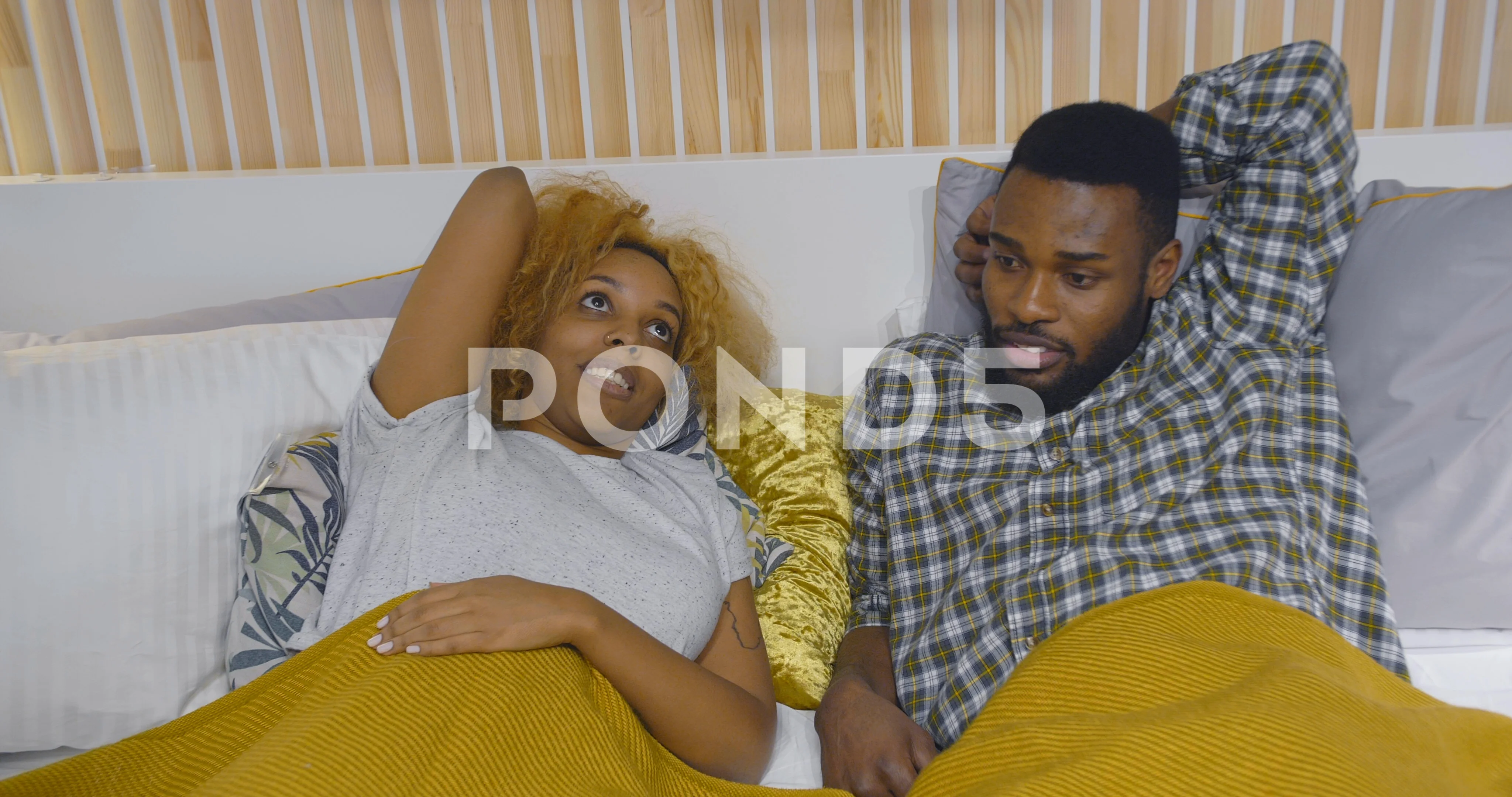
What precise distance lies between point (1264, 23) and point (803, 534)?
4.27ft

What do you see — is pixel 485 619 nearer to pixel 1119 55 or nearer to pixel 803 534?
pixel 803 534

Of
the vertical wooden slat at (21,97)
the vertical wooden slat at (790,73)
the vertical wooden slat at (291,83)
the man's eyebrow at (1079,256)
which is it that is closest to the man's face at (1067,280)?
the man's eyebrow at (1079,256)

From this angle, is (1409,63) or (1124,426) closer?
(1124,426)

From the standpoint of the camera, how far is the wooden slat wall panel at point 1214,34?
1668 millimetres

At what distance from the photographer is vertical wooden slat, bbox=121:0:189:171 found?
175 cm

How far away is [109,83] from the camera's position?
5.87 ft

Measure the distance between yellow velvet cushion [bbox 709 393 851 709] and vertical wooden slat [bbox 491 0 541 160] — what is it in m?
0.73

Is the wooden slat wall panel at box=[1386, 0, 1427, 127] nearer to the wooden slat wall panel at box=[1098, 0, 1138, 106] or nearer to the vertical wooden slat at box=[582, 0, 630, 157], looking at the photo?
the wooden slat wall panel at box=[1098, 0, 1138, 106]

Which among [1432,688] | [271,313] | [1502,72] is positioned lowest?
[1432,688]

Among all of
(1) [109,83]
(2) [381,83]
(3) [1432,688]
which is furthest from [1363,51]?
(1) [109,83]

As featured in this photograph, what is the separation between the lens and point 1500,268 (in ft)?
3.59

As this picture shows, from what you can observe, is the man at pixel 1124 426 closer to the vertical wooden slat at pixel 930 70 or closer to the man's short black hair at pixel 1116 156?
the man's short black hair at pixel 1116 156

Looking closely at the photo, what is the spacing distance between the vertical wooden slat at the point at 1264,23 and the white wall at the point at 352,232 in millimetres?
694

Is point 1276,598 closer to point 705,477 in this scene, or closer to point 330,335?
point 705,477
